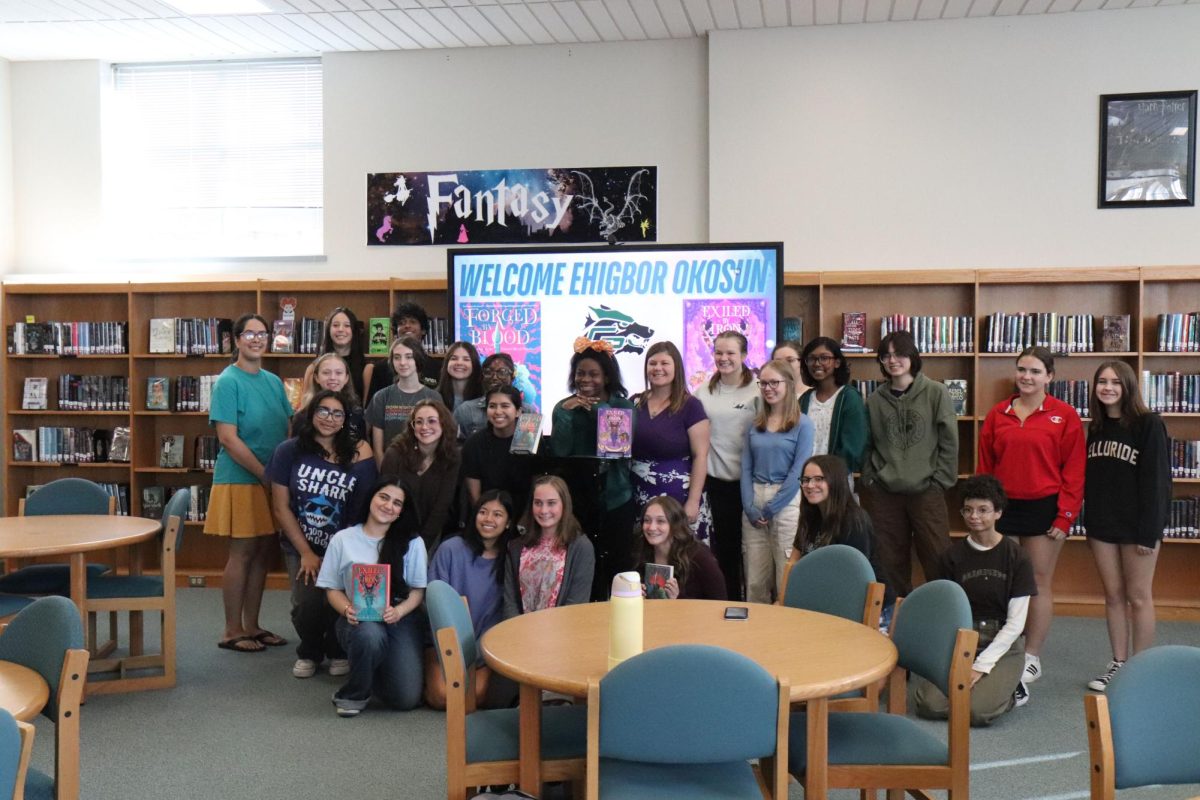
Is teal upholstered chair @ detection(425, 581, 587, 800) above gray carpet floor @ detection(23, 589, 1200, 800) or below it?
above

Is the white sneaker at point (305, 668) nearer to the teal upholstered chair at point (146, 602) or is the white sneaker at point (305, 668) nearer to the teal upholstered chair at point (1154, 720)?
the teal upholstered chair at point (146, 602)

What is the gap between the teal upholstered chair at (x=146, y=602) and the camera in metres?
4.79

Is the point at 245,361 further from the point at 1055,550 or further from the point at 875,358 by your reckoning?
the point at 1055,550

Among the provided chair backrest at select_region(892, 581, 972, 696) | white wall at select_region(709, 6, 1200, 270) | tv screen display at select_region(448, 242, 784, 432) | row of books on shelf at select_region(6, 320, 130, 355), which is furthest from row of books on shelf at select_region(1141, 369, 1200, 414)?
row of books on shelf at select_region(6, 320, 130, 355)

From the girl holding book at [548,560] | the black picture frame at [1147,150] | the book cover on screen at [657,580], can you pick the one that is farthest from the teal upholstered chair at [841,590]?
the black picture frame at [1147,150]

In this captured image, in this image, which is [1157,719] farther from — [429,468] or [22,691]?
[429,468]

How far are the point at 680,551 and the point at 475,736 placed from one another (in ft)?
4.71

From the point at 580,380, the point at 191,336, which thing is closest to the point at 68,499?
the point at 191,336

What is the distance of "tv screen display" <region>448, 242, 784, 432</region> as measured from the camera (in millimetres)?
6230

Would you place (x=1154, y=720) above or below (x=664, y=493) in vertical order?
below

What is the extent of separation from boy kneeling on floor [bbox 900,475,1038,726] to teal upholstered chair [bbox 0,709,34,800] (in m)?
3.32

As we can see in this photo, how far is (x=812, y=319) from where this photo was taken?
6676 mm

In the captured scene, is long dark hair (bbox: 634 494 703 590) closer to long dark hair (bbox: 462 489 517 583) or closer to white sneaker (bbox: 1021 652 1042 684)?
long dark hair (bbox: 462 489 517 583)

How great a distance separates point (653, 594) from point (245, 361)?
290 cm
